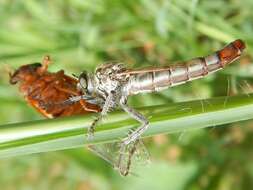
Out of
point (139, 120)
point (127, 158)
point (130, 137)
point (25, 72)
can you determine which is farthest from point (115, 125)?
point (25, 72)

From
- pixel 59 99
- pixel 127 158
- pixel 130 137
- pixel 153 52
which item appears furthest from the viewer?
pixel 153 52

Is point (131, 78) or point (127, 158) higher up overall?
point (131, 78)

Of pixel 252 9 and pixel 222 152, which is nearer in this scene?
pixel 252 9

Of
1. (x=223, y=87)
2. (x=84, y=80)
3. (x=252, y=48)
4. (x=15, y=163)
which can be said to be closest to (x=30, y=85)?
(x=84, y=80)

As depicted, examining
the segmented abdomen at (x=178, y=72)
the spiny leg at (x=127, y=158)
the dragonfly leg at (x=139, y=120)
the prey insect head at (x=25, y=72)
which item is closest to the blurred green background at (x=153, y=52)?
the segmented abdomen at (x=178, y=72)

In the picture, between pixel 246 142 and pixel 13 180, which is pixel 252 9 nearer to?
pixel 246 142

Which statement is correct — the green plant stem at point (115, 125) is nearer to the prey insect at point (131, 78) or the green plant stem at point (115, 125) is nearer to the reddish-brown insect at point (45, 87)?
the prey insect at point (131, 78)

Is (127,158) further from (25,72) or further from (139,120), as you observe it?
(25,72)

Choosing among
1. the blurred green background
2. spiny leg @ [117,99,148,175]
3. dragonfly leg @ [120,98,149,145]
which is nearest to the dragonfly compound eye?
spiny leg @ [117,99,148,175]
